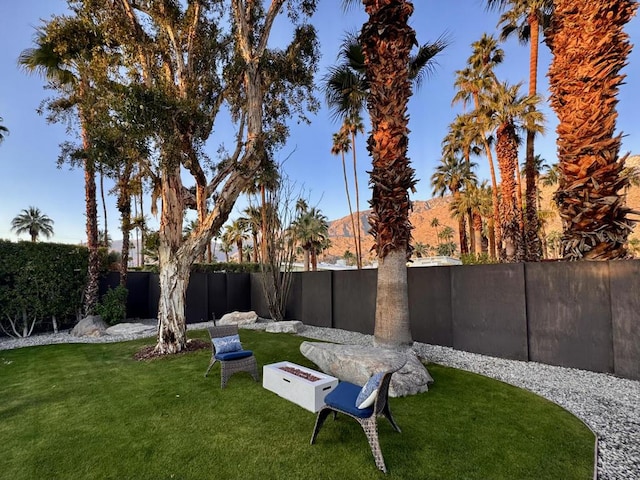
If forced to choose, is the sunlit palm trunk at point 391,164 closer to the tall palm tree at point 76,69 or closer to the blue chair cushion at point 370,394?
the blue chair cushion at point 370,394

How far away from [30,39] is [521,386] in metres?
14.7

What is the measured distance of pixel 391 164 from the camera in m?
6.54

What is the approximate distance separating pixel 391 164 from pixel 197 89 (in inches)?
203

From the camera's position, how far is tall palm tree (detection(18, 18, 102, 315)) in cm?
754

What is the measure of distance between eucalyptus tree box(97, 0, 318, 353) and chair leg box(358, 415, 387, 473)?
560cm

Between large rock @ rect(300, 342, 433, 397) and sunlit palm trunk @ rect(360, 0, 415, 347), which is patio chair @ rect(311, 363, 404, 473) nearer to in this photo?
large rock @ rect(300, 342, 433, 397)

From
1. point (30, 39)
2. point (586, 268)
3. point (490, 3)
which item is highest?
point (490, 3)

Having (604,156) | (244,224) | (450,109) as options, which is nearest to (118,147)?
(604,156)

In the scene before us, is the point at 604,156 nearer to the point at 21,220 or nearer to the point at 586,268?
the point at 586,268

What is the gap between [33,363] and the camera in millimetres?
6730

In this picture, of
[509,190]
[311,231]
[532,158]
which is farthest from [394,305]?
[311,231]

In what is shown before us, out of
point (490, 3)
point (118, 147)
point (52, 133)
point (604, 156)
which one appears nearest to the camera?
point (604, 156)

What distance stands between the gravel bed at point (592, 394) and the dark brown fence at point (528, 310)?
0.25 metres

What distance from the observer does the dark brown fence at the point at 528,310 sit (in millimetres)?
5137
